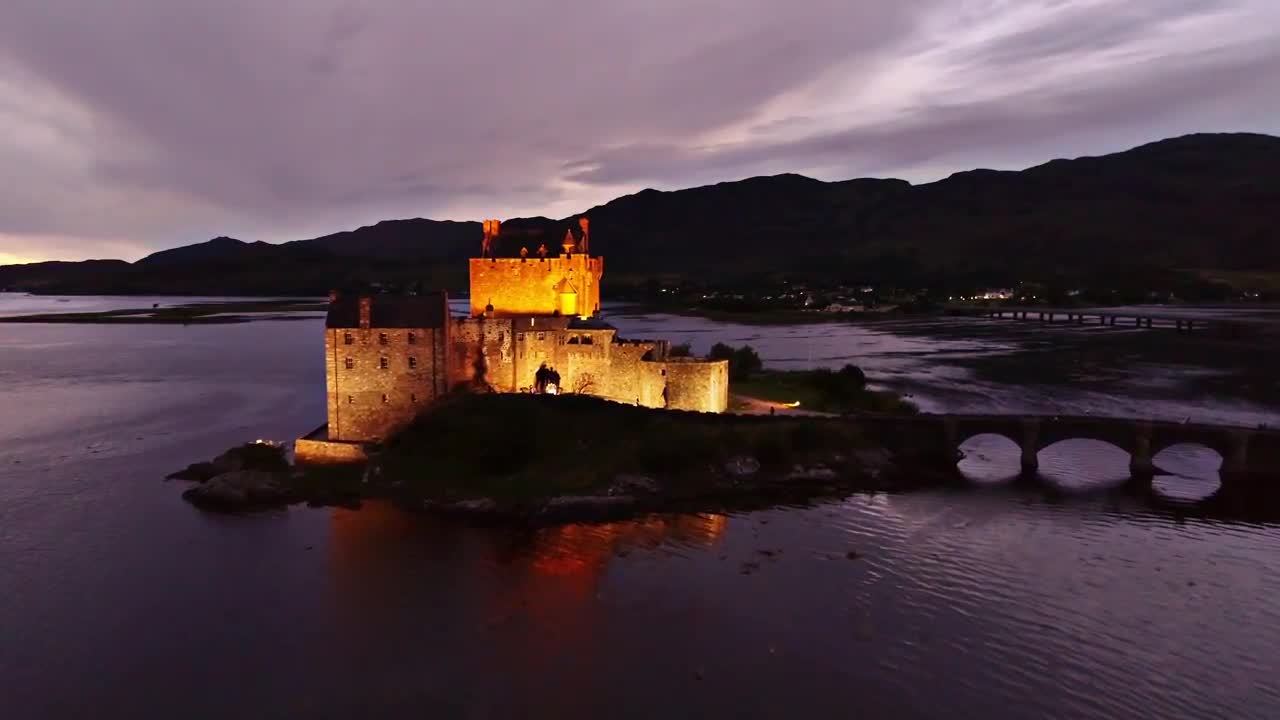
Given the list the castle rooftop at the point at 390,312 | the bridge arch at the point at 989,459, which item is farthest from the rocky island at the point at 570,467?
the castle rooftop at the point at 390,312

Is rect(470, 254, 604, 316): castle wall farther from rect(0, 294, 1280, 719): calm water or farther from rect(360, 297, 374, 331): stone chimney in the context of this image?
rect(0, 294, 1280, 719): calm water

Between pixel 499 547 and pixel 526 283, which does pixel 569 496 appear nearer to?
pixel 499 547

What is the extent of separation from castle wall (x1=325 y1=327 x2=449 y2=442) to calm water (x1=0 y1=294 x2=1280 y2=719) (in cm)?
631

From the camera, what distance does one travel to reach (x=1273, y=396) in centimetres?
6656

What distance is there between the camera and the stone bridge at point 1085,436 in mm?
39188

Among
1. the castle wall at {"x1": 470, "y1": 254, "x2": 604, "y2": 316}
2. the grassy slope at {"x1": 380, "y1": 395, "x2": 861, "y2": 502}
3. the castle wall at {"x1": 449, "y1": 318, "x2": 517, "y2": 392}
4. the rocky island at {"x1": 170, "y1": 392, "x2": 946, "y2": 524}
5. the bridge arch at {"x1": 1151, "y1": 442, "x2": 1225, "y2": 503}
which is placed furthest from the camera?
the castle wall at {"x1": 470, "y1": 254, "x2": 604, "y2": 316}

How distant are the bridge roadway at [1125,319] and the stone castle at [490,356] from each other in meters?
114

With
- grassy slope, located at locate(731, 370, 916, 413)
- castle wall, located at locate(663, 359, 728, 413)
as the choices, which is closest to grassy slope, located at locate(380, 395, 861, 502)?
castle wall, located at locate(663, 359, 728, 413)

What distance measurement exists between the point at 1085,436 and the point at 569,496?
1068 inches

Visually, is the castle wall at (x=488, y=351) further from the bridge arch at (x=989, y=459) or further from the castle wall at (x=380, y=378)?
the bridge arch at (x=989, y=459)

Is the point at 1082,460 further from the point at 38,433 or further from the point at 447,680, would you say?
the point at 38,433

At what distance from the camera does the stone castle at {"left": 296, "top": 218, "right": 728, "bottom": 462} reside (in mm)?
40312

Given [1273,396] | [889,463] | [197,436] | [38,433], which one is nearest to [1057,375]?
[1273,396]

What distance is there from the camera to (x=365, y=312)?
4022 cm
